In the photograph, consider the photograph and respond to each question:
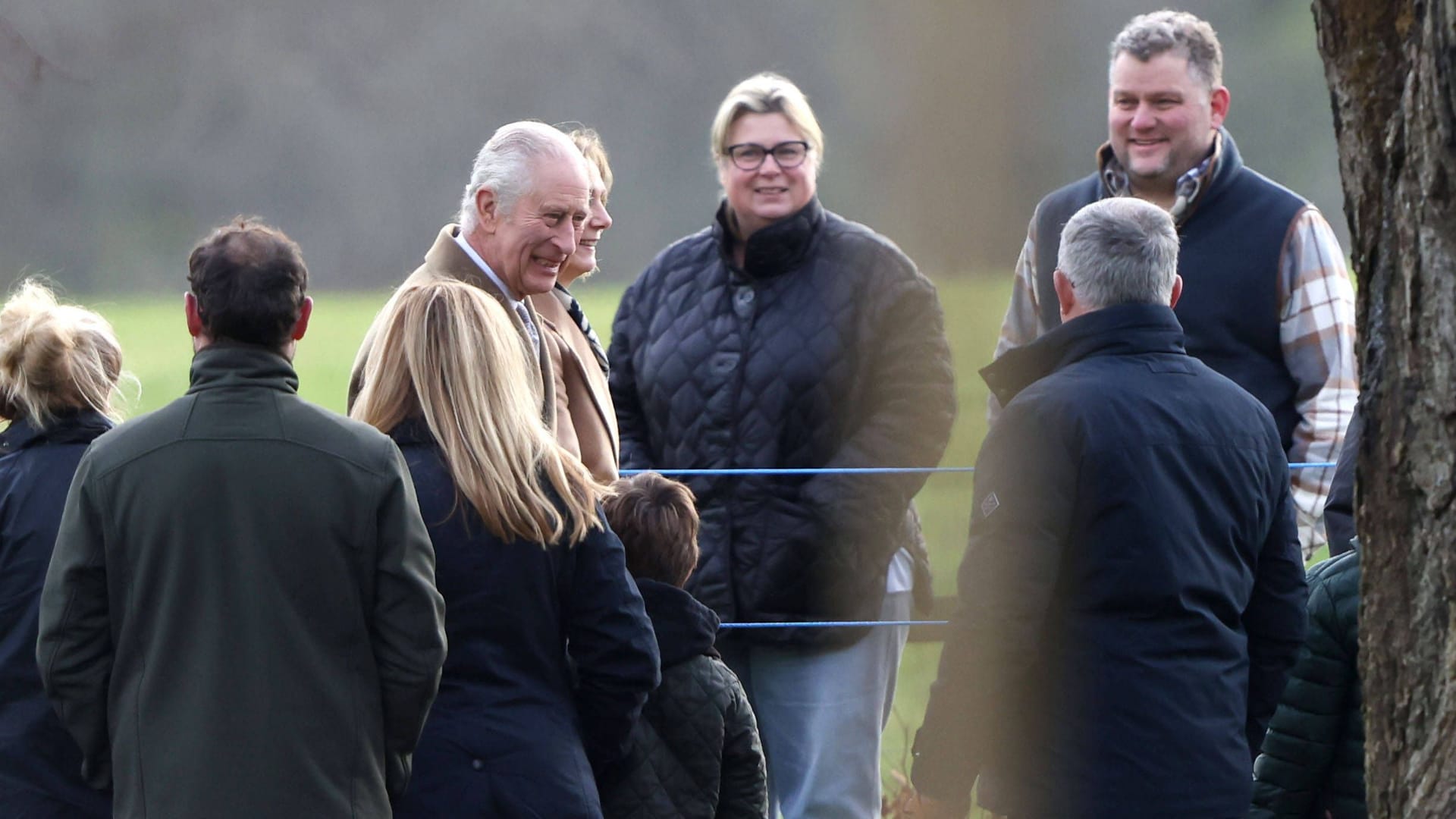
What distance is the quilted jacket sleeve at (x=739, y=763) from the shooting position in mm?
2428

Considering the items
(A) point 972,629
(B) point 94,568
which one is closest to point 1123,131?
(A) point 972,629

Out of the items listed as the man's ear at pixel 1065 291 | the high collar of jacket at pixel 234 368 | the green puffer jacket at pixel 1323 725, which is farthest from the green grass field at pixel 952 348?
the high collar of jacket at pixel 234 368

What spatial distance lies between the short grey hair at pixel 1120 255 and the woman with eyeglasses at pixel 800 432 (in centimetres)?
71

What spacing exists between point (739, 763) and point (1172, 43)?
65.1 inches

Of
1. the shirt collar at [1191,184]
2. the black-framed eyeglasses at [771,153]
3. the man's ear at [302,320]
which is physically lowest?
the man's ear at [302,320]

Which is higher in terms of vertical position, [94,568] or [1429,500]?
[1429,500]

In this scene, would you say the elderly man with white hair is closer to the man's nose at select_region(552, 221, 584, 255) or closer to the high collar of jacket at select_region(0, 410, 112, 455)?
the man's nose at select_region(552, 221, 584, 255)

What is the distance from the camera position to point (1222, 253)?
10.4 feet

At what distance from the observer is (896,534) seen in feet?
10.7

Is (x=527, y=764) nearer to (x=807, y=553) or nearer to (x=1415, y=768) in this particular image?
(x=1415, y=768)

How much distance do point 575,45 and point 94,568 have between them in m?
4.38

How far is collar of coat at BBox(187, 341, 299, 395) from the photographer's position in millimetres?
2006

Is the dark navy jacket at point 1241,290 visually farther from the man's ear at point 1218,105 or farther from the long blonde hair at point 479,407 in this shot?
the long blonde hair at point 479,407

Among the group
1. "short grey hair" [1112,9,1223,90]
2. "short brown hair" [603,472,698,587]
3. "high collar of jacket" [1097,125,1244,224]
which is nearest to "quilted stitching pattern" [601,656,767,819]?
"short brown hair" [603,472,698,587]
